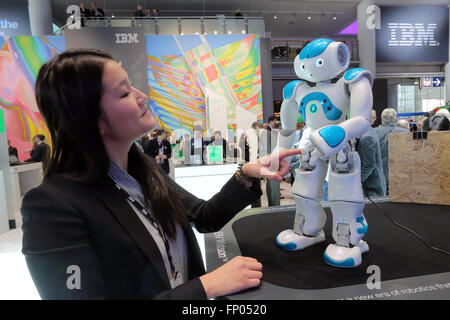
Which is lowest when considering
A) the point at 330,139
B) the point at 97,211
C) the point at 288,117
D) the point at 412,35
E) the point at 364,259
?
the point at 364,259

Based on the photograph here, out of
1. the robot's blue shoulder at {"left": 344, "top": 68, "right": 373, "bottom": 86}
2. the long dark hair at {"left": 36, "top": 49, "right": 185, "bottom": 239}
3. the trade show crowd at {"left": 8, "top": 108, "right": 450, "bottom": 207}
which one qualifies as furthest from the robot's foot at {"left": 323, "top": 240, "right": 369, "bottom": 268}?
the long dark hair at {"left": 36, "top": 49, "right": 185, "bottom": 239}

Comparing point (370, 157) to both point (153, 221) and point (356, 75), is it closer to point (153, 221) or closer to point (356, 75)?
point (356, 75)

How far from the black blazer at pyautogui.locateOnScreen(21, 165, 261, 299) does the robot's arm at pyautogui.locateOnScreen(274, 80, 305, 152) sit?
3.66 ft

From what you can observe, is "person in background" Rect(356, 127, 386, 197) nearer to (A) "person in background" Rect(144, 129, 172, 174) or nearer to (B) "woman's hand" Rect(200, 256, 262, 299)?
(B) "woman's hand" Rect(200, 256, 262, 299)

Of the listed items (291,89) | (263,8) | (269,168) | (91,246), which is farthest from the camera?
(263,8)

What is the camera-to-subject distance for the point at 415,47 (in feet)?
29.7

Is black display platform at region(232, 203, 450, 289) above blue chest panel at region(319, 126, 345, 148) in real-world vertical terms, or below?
below

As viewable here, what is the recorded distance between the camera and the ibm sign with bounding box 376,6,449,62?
8758mm

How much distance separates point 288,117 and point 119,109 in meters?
1.16

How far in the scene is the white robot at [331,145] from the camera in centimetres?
134

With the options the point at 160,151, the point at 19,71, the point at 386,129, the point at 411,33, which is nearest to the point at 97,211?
the point at 386,129

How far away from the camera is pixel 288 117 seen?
1701 millimetres

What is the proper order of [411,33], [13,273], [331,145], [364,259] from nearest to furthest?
[331,145] < [364,259] < [13,273] < [411,33]
